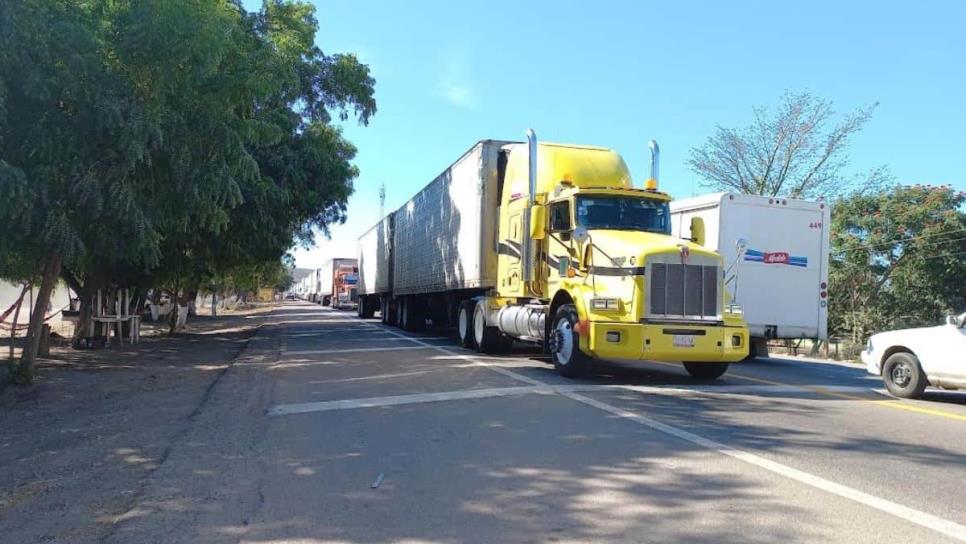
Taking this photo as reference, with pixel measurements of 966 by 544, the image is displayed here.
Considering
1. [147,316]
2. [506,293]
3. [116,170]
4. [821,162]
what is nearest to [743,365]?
[506,293]

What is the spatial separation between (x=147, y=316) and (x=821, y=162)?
33.5m

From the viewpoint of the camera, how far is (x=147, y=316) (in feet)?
124

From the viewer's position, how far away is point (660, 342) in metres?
10.9

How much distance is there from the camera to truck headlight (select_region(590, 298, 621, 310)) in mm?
11195

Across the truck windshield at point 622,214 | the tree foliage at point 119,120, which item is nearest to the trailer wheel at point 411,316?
the tree foliage at point 119,120

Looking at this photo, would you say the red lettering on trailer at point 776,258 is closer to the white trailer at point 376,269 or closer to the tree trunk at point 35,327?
the tree trunk at point 35,327

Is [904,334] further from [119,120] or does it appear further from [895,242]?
[895,242]

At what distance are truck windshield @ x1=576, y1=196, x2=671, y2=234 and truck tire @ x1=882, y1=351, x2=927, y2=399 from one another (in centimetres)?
393

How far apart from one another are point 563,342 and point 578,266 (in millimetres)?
1244

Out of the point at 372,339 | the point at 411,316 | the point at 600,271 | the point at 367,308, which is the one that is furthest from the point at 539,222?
the point at 367,308

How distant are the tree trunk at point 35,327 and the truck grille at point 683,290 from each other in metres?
8.83

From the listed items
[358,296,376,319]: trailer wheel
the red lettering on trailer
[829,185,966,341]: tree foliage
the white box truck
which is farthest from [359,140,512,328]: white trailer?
[829,185,966,341]: tree foliage

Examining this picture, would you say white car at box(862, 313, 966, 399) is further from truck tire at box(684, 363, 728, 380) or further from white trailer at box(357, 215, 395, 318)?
white trailer at box(357, 215, 395, 318)

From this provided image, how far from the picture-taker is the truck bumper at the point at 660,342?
A: 10922mm
